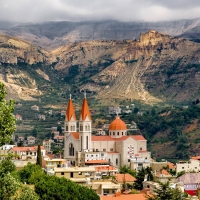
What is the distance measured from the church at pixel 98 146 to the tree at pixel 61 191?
4147cm

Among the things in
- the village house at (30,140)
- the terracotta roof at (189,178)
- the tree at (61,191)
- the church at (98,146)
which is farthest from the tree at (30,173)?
the village house at (30,140)

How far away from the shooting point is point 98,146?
97.9m

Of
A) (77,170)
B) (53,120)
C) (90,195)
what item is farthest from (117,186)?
(53,120)

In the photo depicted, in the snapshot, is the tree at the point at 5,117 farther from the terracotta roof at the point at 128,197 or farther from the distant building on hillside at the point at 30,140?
the distant building on hillside at the point at 30,140

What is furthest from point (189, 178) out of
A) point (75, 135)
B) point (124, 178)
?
point (75, 135)

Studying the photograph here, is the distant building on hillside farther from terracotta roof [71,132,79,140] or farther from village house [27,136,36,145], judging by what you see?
terracotta roof [71,132,79,140]

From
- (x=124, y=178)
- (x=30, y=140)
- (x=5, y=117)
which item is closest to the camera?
(x=5, y=117)

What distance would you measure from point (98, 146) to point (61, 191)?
1907 inches

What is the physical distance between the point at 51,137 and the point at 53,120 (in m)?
32.9

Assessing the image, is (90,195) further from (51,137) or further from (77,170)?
(51,137)

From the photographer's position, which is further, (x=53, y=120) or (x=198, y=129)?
(x=53, y=120)

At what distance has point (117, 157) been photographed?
97.1 meters

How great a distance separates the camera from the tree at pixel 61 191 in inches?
1929

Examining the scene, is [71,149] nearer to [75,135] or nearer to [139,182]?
[75,135]
